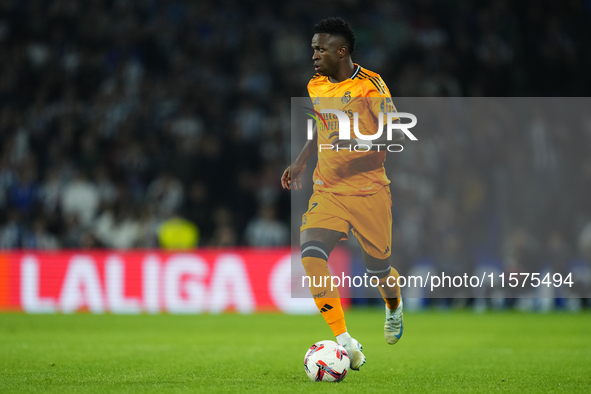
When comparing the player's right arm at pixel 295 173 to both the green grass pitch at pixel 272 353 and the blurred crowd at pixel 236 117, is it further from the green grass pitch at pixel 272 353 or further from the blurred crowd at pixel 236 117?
the blurred crowd at pixel 236 117

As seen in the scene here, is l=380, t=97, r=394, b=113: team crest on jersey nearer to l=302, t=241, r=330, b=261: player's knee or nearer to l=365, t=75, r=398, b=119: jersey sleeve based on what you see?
l=365, t=75, r=398, b=119: jersey sleeve

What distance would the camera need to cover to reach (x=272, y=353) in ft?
25.2

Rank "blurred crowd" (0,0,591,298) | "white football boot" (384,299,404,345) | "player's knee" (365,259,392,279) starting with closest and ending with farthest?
"player's knee" (365,259,392,279) < "white football boot" (384,299,404,345) < "blurred crowd" (0,0,591,298)

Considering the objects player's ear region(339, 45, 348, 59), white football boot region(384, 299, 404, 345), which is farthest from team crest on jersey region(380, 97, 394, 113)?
white football boot region(384, 299, 404, 345)

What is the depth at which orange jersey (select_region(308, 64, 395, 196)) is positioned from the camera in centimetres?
580

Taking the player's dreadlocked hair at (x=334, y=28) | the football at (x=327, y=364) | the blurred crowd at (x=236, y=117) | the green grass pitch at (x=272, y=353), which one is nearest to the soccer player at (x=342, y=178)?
the player's dreadlocked hair at (x=334, y=28)

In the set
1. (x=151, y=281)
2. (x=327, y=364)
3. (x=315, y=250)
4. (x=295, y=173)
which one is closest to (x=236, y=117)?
(x=151, y=281)

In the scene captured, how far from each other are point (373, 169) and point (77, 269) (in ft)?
29.7

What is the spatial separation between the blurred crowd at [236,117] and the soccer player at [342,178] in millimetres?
7311

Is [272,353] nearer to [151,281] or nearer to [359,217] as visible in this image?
[359,217]

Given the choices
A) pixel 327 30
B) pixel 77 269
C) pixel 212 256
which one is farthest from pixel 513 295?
pixel 327 30

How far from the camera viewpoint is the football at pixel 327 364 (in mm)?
5305

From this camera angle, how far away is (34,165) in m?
15.6

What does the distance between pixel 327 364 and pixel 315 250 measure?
0.81 m
